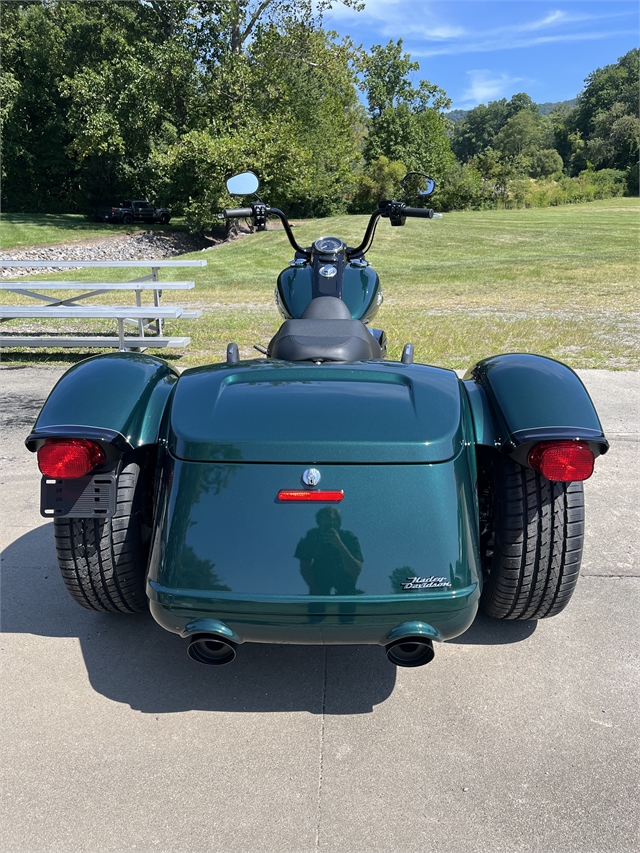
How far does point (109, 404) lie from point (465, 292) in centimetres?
1209

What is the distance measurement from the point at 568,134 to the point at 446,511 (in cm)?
9458

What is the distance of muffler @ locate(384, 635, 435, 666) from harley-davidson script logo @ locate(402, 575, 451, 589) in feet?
0.60

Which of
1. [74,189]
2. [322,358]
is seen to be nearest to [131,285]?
[322,358]

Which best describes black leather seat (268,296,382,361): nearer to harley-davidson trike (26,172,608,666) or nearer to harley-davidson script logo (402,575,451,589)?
harley-davidson trike (26,172,608,666)

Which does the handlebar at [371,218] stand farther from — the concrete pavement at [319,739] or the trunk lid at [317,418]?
the concrete pavement at [319,739]

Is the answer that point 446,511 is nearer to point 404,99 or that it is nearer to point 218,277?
point 218,277

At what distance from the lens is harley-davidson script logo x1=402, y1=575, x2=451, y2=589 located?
1.97m

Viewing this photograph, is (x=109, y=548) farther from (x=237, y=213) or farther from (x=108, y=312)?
(x=108, y=312)

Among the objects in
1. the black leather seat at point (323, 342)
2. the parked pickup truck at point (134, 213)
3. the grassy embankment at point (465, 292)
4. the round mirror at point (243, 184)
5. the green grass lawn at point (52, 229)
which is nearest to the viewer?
the black leather seat at point (323, 342)

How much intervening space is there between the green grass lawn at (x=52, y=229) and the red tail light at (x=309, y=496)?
26144 millimetres

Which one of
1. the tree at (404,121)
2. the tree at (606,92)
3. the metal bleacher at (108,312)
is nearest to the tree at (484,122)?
the tree at (606,92)

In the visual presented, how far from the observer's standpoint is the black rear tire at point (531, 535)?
7.78 ft

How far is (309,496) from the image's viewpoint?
1998mm

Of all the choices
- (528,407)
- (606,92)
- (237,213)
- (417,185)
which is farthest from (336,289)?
(606,92)
